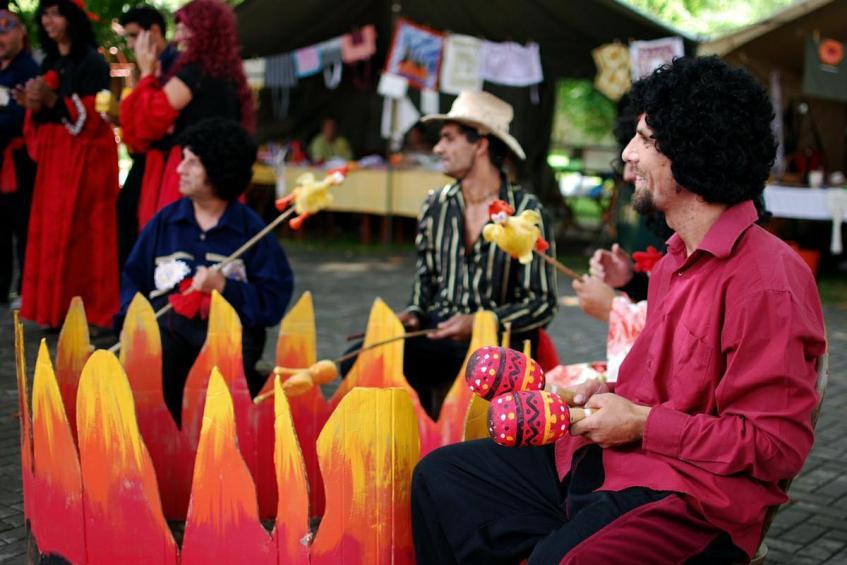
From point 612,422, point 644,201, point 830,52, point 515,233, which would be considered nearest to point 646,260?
point 515,233

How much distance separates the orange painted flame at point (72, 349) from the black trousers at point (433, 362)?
108 centimetres

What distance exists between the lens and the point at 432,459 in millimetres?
2422

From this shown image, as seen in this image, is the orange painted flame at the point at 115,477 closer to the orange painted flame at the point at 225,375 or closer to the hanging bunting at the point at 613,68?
the orange painted flame at the point at 225,375

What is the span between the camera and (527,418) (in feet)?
6.49

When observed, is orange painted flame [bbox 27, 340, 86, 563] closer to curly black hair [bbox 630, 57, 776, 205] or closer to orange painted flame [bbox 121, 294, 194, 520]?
orange painted flame [bbox 121, 294, 194, 520]

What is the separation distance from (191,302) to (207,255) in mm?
261

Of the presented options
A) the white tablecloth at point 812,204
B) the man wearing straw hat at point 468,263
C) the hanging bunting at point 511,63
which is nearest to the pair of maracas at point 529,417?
the man wearing straw hat at point 468,263

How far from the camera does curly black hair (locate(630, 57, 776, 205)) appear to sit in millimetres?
2084

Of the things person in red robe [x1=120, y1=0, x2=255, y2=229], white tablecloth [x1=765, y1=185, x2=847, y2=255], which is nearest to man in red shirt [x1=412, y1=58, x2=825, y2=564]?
person in red robe [x1=120, y1=0, x2=255, y2=229]

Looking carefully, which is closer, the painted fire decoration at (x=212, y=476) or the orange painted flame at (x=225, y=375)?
the painted fire decoration at (x=212, y=476)

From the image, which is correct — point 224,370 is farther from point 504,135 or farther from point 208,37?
point 208,37

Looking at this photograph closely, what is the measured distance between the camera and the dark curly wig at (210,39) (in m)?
4.91

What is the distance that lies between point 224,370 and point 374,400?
3.76ft

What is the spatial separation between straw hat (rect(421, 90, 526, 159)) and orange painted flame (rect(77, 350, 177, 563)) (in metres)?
1.81
